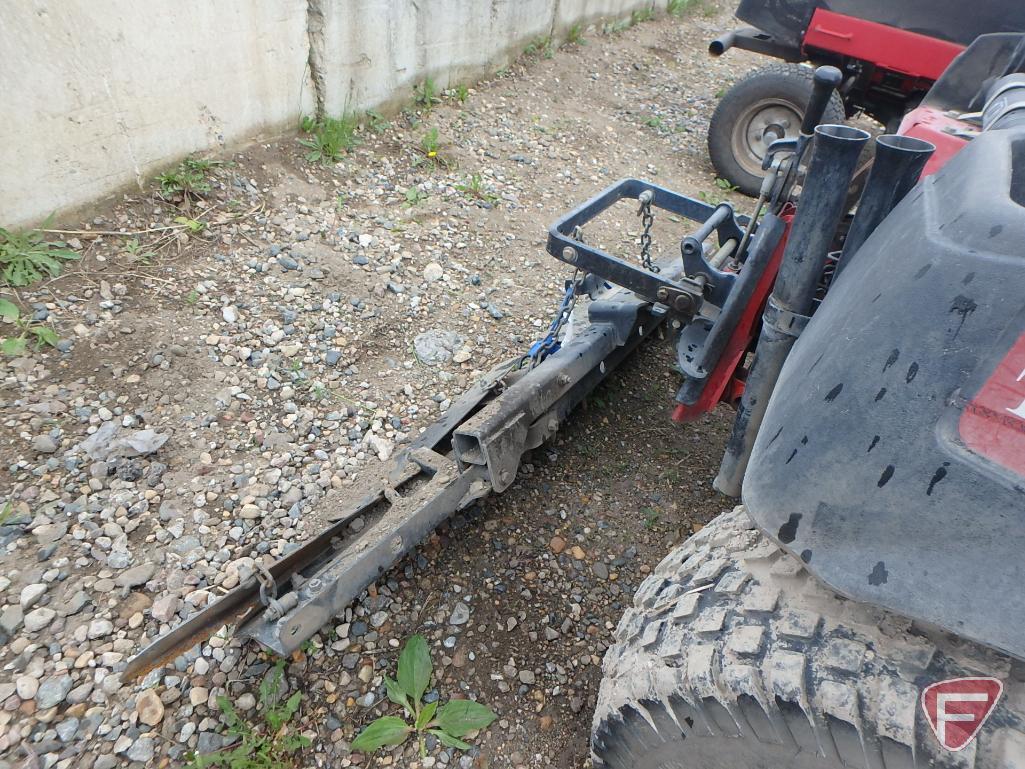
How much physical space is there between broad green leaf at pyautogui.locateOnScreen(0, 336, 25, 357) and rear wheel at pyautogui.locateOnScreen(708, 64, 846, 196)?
467 cm

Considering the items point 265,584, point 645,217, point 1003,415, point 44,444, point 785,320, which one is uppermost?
point 1003,415

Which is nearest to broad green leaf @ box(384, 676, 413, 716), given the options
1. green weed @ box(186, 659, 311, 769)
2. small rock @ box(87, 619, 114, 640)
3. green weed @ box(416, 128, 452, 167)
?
green weed @ box(186, 659, 311, 769)

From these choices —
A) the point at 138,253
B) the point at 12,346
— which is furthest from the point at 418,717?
the point at 138,253

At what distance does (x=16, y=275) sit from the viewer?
308 centimetres

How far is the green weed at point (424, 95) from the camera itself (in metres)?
5.34

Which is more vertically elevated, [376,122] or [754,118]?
[754,118]

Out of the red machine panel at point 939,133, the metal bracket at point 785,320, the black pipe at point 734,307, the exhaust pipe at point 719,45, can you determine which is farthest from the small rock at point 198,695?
the exhaust pipe at point 719,45

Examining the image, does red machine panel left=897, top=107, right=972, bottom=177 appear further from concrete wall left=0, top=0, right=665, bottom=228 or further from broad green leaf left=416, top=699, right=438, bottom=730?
concrete wall left=0, top=0, right=665, bottom=228

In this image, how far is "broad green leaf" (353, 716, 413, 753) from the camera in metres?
1.91

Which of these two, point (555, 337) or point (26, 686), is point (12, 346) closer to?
point (26, 686)

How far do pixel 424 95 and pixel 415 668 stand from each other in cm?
457

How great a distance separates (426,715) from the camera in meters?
1.98

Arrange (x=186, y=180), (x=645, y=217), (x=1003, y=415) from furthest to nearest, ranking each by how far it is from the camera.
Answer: (x=186, y=180) < (x=645, y=217) < (x=1003, y=415)

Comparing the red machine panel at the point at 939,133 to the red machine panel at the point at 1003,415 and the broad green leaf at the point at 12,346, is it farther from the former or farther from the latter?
the broad green leaf at the point at 12,346
